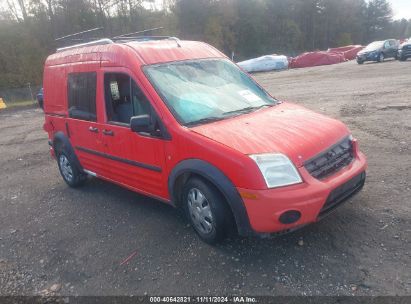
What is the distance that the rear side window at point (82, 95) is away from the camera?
4.79 m

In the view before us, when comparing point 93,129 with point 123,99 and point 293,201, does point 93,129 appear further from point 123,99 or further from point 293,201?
point 293,201

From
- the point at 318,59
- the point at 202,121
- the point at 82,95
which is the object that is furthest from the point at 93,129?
the point at 318,59

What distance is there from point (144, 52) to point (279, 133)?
187 cm

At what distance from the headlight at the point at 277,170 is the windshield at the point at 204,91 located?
0.85m

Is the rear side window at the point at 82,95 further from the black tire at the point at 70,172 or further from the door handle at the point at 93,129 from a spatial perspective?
the black tire at the point at 70,172

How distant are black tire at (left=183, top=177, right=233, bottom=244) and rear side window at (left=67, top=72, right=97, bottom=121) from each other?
195cm

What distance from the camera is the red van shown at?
10.4 feet

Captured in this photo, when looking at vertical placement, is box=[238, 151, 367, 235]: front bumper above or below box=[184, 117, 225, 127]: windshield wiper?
below

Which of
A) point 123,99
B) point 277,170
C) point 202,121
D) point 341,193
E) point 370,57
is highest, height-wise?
point 123,99

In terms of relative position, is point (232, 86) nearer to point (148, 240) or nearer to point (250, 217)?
point (250, 217)

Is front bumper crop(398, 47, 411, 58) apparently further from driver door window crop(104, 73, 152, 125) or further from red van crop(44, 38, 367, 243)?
driver door window crop(104, 73, 152, 125)

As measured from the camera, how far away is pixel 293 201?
3.08m

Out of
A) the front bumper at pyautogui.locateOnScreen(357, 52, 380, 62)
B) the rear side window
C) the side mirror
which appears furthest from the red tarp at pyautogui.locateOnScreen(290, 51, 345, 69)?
the side mirror

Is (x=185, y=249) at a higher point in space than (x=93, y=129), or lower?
lower
